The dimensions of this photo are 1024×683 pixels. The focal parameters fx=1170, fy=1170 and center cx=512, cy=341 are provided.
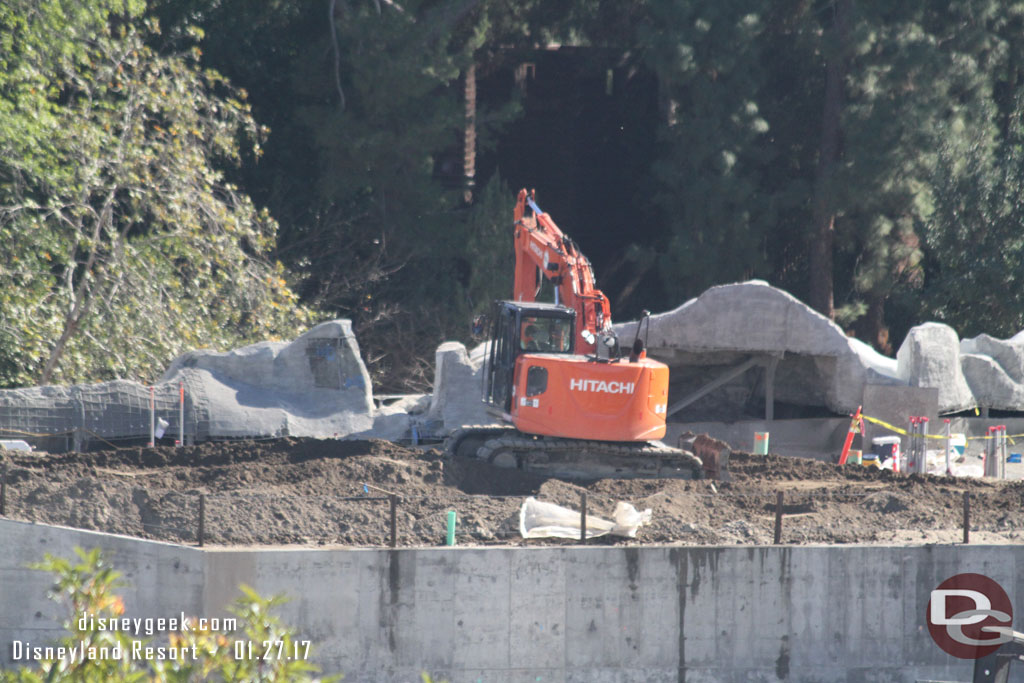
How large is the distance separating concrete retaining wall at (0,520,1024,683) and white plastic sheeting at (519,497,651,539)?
631mm

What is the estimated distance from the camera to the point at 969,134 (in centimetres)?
2983

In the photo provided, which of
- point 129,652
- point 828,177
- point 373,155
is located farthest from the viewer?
point 828,177

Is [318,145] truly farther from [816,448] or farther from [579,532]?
[579,532]

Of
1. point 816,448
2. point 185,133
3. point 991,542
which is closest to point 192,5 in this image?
point 185,133

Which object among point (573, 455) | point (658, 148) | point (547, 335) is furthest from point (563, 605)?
point (658, 148)

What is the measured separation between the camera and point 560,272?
56.2ft

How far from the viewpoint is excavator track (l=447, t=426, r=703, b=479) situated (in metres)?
16.2

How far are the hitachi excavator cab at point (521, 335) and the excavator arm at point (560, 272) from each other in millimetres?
315

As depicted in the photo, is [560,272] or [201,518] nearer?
[201,518]

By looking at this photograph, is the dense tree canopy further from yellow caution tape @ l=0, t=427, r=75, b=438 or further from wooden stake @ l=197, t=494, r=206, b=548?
wooden stake @ l=197, t=494, r=206, b=548

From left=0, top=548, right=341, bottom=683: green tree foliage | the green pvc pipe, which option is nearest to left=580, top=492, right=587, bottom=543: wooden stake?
the green pvc pipe

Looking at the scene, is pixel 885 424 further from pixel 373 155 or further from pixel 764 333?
pixel 373 155

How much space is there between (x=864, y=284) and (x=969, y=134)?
457 cm

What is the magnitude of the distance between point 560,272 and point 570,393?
221 centimetres
